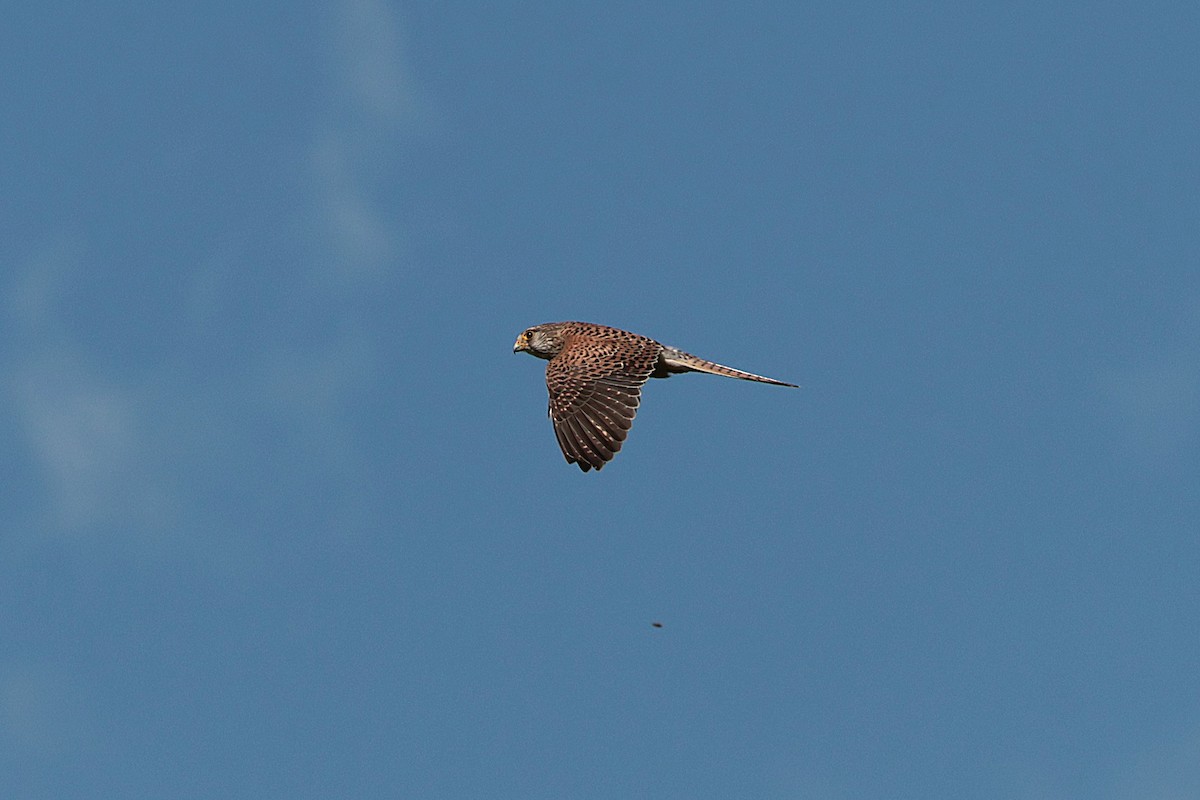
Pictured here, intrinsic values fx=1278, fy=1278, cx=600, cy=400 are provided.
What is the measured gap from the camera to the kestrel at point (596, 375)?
669 inches

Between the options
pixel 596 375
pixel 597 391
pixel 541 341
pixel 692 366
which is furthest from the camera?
pixel 541 341

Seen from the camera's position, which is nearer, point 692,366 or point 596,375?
point 596,375

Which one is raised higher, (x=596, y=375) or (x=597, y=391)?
(x=596, y=375)

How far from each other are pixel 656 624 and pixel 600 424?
3762mm

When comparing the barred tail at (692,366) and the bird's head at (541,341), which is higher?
the bird's head at (541,341)

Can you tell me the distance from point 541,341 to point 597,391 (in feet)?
13.1

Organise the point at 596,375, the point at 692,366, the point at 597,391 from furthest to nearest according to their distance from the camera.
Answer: the point at 692,366, the point at 596,375, the point at 597,391

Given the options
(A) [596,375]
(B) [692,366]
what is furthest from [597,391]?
(B) [692,366]

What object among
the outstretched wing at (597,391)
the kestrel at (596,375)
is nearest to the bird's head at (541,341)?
the kestrel at (596,375)

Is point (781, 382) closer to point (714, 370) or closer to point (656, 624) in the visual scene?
point (714, 370)

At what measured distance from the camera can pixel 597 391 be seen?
17906 millimetres

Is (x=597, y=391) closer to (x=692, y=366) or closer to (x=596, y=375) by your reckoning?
(x=596, y=375)

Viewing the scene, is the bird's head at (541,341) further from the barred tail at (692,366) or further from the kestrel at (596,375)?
the barred tail at (692,366)

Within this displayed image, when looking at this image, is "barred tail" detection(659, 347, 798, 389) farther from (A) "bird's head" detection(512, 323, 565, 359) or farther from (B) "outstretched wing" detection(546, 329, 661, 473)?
(A) "bird's head" detection(512, 323, 565, 359)
